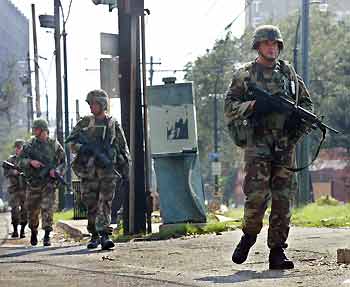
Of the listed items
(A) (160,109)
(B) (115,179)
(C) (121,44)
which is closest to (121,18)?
(C) (121,44)

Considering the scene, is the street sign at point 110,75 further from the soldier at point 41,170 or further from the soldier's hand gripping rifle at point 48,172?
the soldier's hand gripping rifle at point 48,172

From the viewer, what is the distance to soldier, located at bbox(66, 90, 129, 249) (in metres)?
10.1

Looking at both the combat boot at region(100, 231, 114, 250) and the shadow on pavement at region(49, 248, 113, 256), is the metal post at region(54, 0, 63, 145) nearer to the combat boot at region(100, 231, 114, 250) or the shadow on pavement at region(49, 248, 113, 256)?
the shadow on pavement at region(49, 248, 113, 256)

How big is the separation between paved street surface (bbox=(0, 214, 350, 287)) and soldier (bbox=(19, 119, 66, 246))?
1766 mm

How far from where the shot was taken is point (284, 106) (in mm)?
6824

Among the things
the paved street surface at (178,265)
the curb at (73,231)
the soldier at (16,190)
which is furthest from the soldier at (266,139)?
the soldier at (16,190)

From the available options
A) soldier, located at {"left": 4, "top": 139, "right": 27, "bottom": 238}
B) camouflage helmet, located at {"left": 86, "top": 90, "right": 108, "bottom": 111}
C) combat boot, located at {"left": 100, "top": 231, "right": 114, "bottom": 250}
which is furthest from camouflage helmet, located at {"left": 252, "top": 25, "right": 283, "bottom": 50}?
soldier, located at {"left": 4, "top": 139, "right": 27, "bottom": 238}

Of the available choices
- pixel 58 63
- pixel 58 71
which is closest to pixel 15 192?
pixel 58 63

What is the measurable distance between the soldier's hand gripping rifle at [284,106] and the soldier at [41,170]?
5.79m

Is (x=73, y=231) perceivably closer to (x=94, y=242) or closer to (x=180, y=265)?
(x=94, y=242)

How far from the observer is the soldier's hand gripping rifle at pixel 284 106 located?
6.82 m

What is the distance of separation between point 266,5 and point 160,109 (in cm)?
9097

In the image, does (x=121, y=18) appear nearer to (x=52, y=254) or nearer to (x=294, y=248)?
(x=52, y=254)

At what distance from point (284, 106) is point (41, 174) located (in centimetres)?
607
